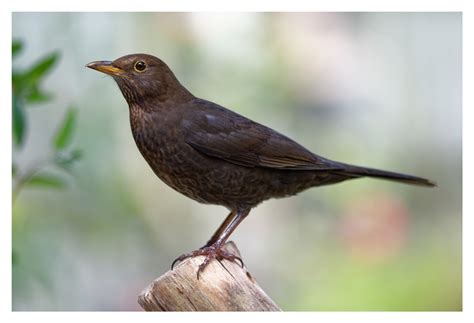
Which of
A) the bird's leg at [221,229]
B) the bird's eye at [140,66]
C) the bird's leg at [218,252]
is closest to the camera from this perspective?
the bird's leg at [218,252]

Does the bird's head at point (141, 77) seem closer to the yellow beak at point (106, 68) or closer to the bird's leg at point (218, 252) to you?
the yellow beak at point (106, 68)

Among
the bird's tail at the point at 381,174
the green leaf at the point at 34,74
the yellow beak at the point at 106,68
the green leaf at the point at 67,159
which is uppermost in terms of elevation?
→ the yellow beak at the point at 106,68

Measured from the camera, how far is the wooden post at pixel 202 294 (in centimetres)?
382

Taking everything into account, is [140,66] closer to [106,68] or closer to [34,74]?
[106,68]

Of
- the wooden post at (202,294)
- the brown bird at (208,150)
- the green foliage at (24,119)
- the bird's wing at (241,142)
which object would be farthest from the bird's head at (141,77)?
the wooden post at (202,294)

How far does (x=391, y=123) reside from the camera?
269 inches

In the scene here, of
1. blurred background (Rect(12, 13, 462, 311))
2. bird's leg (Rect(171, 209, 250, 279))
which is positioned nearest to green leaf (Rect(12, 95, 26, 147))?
bird's leg (Rect(171, 209, 250, 279))

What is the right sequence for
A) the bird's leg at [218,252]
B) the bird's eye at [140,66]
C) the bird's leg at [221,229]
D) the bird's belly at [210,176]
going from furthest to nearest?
the bird's leg at [221,229] < the bird's eye at [140,66] < the bird's belly at [210,176] < the bird's leg at [218,252]

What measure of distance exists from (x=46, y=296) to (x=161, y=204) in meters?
1.67

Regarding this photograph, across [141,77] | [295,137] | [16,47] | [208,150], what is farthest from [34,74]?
[295,137]

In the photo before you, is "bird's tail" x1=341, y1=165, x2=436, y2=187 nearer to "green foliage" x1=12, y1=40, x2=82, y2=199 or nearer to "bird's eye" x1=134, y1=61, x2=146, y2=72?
"bird's eye" x1=134, y1=61, x2=146, y2=72

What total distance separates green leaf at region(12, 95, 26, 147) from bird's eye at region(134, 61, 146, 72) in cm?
66

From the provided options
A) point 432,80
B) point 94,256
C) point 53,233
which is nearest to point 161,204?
point 94,256

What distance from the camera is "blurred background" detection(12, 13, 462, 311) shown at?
6148 mm
